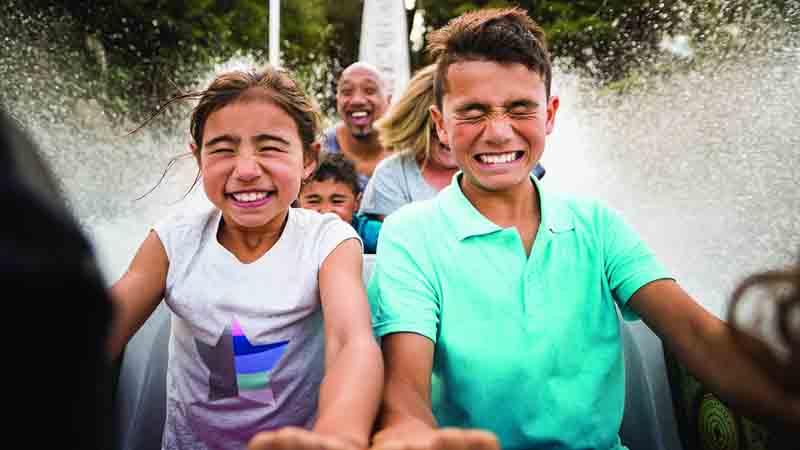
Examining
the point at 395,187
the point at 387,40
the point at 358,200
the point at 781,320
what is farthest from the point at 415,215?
the point at 387,40

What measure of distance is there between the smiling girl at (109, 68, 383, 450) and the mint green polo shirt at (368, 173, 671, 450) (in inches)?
4.7

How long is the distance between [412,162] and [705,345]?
159 centimetres

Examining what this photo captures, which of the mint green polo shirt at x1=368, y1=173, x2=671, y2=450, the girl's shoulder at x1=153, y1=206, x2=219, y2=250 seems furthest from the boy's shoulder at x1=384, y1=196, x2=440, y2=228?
the girl's shoulder at x1=153, y1=206, x2=219, y2=250

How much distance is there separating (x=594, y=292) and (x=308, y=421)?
541 millimetres

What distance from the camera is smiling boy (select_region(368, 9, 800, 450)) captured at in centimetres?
101

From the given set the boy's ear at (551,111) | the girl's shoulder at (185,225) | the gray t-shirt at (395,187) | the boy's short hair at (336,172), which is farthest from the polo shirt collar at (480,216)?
the boy's short hair at (336,172)

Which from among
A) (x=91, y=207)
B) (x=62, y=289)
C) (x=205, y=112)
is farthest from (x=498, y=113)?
(x=91, y=207)

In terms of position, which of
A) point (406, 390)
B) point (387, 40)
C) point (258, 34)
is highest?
point (258, 34)

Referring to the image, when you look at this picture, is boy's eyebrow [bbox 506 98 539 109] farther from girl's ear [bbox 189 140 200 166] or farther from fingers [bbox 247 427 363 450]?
fingers [bbox 247 427 363 450]

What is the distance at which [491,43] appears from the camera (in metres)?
1.15

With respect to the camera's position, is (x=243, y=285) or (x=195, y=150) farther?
(x=195, y=150)

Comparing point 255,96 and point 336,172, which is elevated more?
point 255,96

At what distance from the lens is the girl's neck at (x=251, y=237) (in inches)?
47.8

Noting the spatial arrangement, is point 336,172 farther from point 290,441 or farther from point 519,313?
point 290,441
